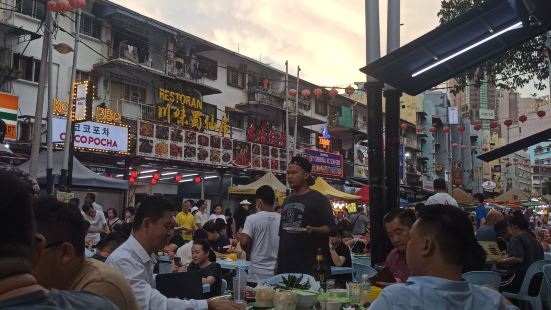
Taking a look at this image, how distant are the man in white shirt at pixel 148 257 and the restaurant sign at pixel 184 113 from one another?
20.4 metres

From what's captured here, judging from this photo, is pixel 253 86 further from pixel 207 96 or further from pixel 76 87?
pixel 76 87

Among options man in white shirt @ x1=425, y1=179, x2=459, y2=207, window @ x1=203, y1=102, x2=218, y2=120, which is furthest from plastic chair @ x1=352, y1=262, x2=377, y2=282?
window @ x1=203, y1=102, x2=218, y2=120

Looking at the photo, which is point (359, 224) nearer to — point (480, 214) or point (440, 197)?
point (480, 214)

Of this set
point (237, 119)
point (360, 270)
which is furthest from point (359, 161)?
point (360, 270)

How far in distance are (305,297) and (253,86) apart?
27.5 meters

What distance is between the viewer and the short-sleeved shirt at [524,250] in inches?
308

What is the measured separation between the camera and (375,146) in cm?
632

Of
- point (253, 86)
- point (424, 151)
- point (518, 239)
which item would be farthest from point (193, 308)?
point (424, 151)

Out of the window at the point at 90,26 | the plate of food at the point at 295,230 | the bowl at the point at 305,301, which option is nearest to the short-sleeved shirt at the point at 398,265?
the plate of food at the point at 295,230

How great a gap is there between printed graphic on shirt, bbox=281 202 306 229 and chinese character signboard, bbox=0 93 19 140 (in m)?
14.6

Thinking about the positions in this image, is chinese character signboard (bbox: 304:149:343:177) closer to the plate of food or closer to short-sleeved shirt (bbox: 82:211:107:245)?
short-sleeved shirt (bbox: 82:211:107:245)

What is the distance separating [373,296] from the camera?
3934 mm

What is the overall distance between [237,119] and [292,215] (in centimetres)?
2484

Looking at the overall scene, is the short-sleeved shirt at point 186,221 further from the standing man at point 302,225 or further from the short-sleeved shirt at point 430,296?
the short-sleeved shirt at point 430,296
